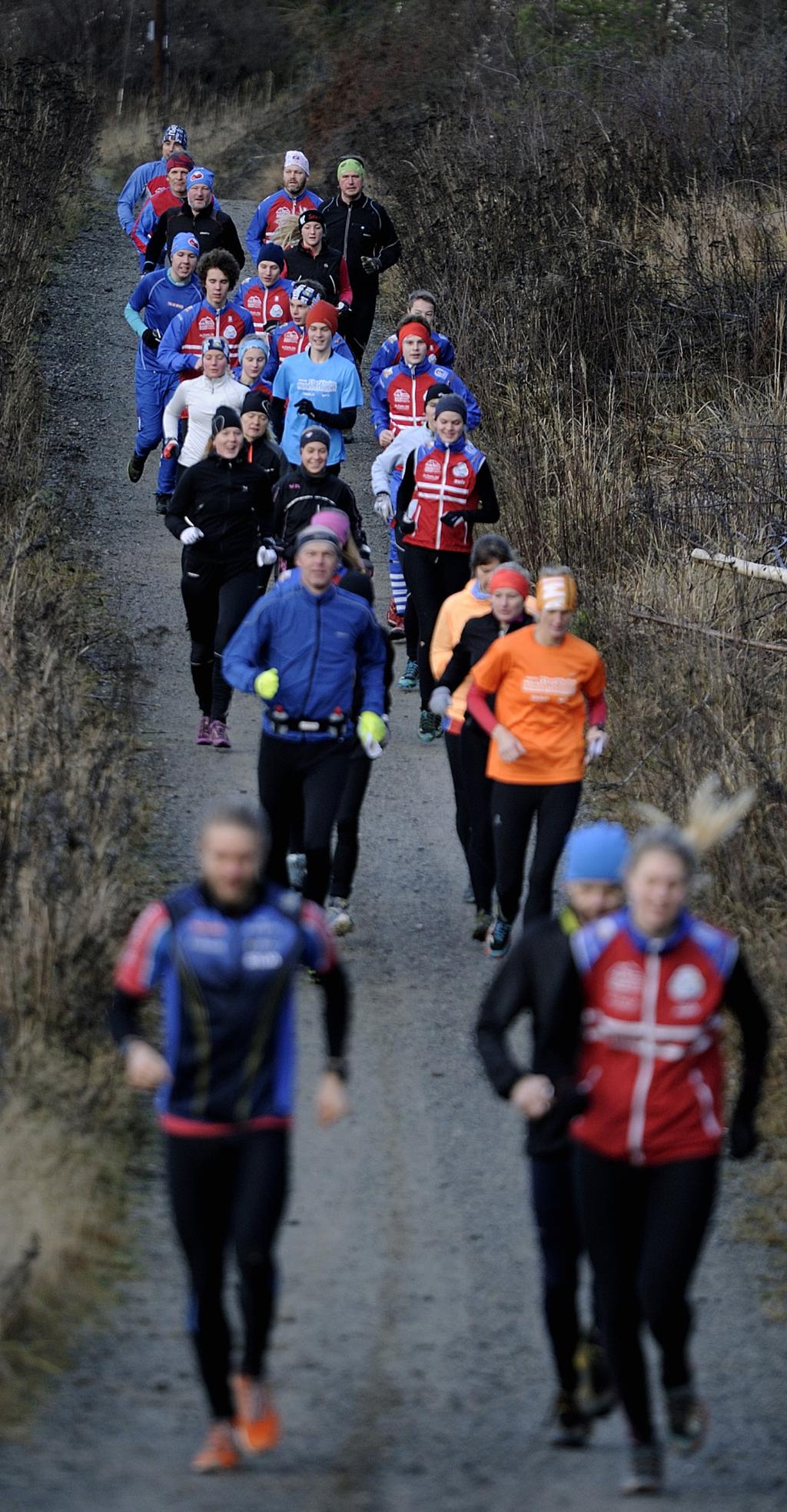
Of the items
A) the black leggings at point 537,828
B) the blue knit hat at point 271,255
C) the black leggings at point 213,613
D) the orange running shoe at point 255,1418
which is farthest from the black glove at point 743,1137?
the blue knit hat at point 271,255

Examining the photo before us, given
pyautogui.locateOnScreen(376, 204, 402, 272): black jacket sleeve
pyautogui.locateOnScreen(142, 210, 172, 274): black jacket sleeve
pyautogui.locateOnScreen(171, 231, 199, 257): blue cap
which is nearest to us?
pyautogui.locateOnScreen(171, 231, 199, 257): blue cap

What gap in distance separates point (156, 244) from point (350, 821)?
882 cm

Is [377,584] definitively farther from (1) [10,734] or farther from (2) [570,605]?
(2) [570,605]

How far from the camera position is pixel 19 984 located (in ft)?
23.1

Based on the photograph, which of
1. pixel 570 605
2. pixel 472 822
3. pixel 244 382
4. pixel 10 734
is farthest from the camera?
pixel 244 382

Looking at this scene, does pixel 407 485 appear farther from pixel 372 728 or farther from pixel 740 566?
pixel 372 728

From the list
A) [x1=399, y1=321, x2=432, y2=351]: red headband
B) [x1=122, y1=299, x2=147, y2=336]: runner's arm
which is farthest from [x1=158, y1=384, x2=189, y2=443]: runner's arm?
[x1=122, y1=299, x2=147, y2=336]: runner's arm

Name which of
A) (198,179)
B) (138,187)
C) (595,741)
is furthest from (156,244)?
(595,741)

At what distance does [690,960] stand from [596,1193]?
25.2 inches

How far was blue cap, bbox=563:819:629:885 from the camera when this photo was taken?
16.3 ft

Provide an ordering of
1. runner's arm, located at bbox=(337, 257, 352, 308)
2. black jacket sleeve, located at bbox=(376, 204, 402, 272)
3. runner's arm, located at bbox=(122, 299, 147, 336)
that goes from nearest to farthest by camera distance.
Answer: runner's arm, located at bbox=(122, 299, 147, 336) < runner's arm, located at bbox=(337, 257, 352, 308) < black jacket sleeve, located at bbox=(376, 204, 402, 272)

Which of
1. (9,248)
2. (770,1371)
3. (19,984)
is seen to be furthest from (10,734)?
(9,248)

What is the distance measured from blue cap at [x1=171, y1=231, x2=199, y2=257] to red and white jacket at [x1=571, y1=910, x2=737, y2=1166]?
10.3 metres

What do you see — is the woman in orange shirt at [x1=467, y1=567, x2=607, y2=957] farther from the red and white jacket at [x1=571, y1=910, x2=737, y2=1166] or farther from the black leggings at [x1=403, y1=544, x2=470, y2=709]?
the red and white jacket at [x1=571, y1=910, x2=737, y2=1166]
